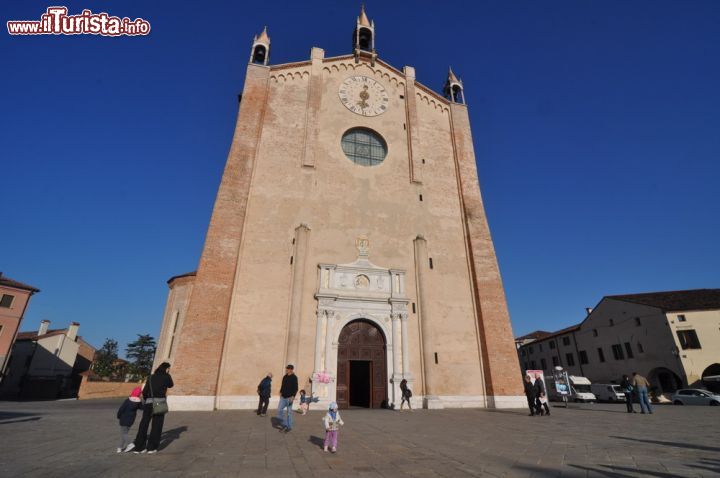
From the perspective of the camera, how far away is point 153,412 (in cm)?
623

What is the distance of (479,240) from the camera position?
19062 mm

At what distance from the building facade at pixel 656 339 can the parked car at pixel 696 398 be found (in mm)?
5451

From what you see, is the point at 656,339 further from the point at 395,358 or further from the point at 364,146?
the point at 364,146

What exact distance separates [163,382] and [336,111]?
59.0 ft

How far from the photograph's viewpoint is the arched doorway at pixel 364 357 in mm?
15441

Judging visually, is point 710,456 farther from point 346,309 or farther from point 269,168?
point 269,168

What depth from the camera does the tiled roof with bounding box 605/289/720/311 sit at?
2973cm

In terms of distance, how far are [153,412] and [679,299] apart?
40793 millimetres

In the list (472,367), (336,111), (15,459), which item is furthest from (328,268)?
(15,459)

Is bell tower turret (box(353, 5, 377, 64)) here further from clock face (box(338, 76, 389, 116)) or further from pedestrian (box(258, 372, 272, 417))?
pedestrian (box(258, 372, 272, 417))

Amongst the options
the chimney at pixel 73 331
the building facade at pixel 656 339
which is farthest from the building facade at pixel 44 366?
the building facade at pixel 656 339

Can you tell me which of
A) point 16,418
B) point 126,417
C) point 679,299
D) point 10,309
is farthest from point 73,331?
point 679,299

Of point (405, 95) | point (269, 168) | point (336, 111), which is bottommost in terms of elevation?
point (269, 168)

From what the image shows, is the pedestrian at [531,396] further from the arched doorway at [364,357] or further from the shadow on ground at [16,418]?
the shadow on ground at [16,418]
